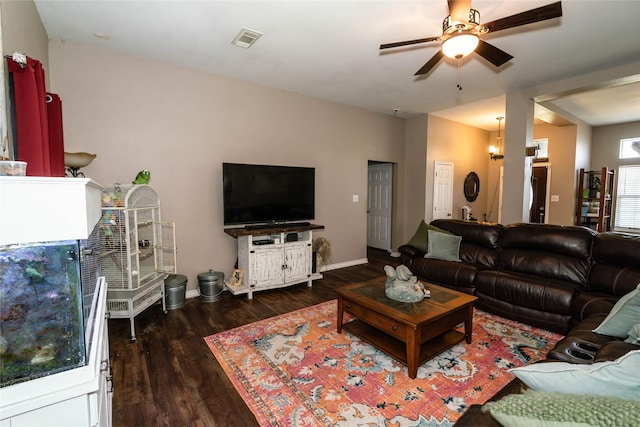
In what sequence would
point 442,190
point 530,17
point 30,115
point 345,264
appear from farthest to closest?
point 442,190
point 345,264
point 530,17
point 30,115

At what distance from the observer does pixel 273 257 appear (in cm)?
396

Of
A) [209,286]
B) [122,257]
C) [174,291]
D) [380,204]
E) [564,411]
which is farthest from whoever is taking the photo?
[380,204]

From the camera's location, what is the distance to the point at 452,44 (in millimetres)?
2207

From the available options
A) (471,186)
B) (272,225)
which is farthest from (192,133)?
(471,186)

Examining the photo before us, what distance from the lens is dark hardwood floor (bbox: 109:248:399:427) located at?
71.9 inches

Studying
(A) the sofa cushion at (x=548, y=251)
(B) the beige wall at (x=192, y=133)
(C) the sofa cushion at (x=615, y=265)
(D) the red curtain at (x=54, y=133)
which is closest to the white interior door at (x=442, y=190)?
(B) the beige wall at (x=192, y=133)

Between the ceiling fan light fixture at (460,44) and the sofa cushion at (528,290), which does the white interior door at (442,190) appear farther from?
the ceiling fan light fixture at (460,44)

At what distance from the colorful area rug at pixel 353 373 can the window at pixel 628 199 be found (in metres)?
6.10

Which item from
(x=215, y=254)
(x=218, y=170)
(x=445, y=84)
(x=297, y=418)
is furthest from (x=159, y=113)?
(x=445, y=84)

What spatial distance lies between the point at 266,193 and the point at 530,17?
328cm

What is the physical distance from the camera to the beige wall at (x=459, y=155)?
19.7ft

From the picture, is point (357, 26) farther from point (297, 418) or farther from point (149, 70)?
point (297, 418)

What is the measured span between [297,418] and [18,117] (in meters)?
2.20

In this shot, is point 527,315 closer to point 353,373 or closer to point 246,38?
point 353,373
